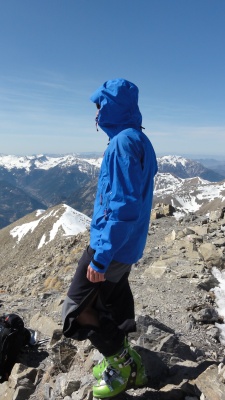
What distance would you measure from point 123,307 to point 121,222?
1.92 meters

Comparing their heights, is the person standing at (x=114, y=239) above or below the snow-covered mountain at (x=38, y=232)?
above

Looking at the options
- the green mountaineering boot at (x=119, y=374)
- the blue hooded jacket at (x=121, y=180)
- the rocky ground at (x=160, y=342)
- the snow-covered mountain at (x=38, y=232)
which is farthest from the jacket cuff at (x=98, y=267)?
the snow-covered mountain at (x=38, y=232)

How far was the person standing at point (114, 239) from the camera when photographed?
4164mm

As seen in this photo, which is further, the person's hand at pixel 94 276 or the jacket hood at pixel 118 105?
the jacket hood at pixel 118 105

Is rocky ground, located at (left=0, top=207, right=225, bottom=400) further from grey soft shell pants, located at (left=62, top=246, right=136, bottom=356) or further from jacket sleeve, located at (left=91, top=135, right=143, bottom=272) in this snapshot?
jacket sleeve, located at (left=91, top=135, right=143, bottom=272)

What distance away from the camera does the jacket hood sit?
4.52 m

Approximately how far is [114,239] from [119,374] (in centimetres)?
218

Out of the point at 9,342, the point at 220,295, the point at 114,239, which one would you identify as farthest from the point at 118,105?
the point at 220,295

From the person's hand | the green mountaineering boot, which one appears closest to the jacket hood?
the person's hand

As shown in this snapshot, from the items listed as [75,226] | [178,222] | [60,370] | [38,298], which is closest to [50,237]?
[75,226]

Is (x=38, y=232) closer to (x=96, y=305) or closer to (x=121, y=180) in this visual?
(x=96, y=305)

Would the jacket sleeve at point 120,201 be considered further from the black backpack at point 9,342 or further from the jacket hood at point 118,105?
the black backpack at point 9,342

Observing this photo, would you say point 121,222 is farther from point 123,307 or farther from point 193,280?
point 193,280

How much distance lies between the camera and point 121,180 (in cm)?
419
